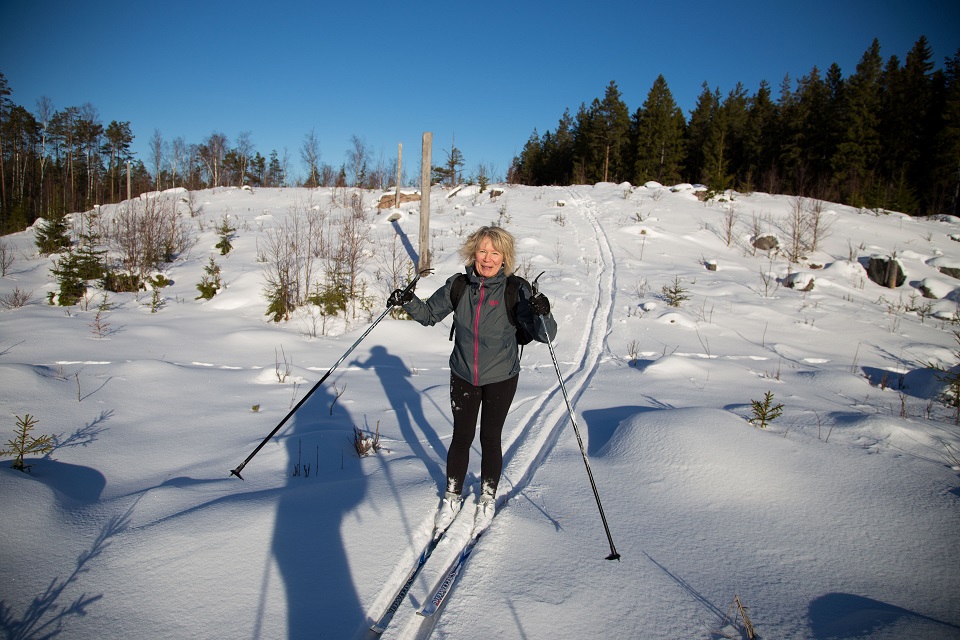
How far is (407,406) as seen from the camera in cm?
473

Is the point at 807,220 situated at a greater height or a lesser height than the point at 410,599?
greater

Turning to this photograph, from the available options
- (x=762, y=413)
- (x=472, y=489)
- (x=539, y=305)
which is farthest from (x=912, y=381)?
(x=472, y=489)

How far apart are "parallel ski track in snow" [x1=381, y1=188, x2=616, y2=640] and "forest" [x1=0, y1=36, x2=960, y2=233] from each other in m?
18.2

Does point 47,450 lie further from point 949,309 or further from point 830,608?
point 949,309

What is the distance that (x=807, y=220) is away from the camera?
15750mm

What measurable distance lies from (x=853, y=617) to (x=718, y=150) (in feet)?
119

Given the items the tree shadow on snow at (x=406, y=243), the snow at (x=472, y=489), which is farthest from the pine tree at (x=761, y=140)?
the snow at (x=472, y=489)

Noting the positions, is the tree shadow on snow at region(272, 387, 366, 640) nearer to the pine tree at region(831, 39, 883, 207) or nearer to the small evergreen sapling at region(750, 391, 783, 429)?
the small evergreen sapling at region(750, 391, 783, 429)

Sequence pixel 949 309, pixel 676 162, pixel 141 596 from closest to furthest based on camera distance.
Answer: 1. pixel 141 596
2. pixel 949 309
3. pixel 676 162

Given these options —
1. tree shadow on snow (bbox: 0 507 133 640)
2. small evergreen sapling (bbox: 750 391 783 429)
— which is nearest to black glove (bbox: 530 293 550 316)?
small evergreen sapling (bbox: 750 391 783 429)

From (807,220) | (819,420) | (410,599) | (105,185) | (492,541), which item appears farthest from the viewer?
(105,185)

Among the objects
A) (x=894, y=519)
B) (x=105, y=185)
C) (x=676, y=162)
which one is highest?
(x=676, y=162)

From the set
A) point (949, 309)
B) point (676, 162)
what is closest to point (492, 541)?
point (949, 309)

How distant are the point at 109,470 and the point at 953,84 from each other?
151 ft
